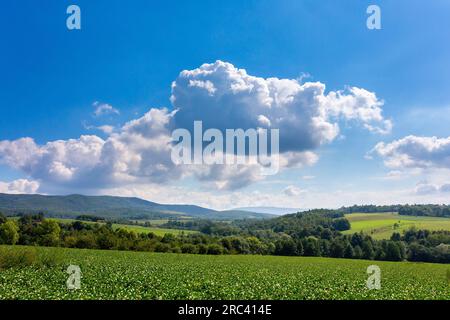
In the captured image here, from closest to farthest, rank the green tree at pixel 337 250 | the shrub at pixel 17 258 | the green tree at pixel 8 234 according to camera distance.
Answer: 1. the shrub at pixel 17 258
2. the green tree at pixel 8 234
3. the green tree at pixel 337 250

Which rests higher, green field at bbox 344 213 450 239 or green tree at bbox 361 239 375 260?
green field at bbox 344 213 450 239

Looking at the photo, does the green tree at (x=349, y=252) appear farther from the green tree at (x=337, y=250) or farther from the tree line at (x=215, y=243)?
the green tree at (x=337, y=250)

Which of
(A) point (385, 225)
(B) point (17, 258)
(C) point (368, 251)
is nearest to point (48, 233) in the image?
(B) point (17, 258)

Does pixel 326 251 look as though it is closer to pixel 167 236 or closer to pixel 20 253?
pixel 167 236

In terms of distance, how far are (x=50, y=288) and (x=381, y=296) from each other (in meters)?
20.7

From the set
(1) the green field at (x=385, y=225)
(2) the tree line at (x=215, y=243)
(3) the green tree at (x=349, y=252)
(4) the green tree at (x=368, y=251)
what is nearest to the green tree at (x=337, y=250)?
(2) the tree line at (x=215, y=243)

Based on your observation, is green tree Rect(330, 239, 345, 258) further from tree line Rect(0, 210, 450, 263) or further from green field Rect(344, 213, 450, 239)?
green field Rect(344, 213, 450, 239)

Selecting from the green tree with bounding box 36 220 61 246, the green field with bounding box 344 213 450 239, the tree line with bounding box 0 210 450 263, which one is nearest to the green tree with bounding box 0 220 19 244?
the tree line with bounding box 0 210 450 263

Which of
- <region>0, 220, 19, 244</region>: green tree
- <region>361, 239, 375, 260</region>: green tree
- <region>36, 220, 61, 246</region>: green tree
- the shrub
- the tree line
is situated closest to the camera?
the shrub

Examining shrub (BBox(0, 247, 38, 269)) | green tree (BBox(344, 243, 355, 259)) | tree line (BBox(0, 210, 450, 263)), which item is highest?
shrub (BBox(0, 247, 38, 269))

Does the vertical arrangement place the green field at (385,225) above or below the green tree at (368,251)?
above

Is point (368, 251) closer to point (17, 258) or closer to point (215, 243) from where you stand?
point (215, 243)

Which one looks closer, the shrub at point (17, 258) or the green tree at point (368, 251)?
the shrub at point (17, 258)
